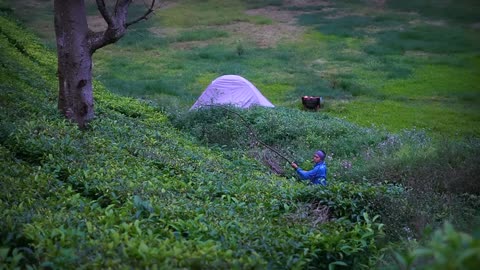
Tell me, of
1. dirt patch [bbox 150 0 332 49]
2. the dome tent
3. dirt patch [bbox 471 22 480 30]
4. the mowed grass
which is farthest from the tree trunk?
dirt patch [bbox 471 22 480 30]

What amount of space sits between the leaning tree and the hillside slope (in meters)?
0.46

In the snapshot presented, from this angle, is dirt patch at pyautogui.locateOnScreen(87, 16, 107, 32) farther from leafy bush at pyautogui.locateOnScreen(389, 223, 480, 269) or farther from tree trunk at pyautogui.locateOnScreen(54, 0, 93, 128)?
leafy bush at pyautogui.locateOnScreen(389, 223, 480, 269)

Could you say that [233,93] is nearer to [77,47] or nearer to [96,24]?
[77,47]

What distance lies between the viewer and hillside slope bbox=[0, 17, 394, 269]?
3600 mm

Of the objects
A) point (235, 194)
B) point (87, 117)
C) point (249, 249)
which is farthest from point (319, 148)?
point (249, 249)

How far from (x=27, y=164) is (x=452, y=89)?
17.2m

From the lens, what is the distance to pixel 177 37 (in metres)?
29.5

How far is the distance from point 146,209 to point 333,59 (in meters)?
21.7

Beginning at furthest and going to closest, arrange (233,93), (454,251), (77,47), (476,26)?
(476,26) → (233,93) → (77,47) → (454,251)

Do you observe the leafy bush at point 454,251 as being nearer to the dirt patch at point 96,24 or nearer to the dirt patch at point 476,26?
the dirt patch at point 96,24

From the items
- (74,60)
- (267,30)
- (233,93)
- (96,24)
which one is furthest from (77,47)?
(96,24)

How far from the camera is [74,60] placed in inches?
339

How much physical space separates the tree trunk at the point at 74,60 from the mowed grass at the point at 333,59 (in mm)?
5623

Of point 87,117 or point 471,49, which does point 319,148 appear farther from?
point 471,49
